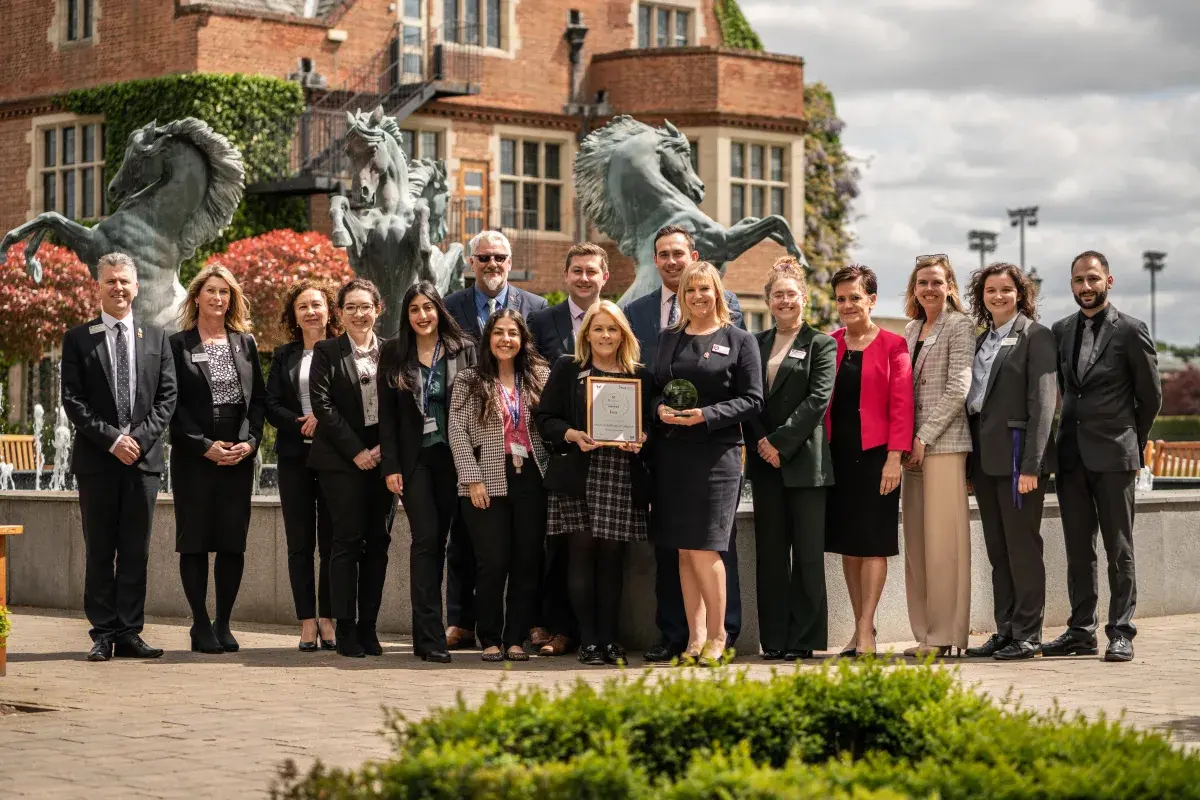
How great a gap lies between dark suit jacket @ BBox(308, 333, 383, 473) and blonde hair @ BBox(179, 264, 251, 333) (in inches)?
23.4

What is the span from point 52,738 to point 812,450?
4107 mm

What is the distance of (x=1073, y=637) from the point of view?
10.1 metres

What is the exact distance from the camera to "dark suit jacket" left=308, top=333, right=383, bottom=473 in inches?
397

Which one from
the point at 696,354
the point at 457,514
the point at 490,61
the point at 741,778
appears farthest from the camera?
the point at 490,61

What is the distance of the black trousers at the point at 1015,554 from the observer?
10.0 metres

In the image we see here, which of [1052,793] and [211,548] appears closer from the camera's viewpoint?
[1052,793]

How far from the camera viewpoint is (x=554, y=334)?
406 inches

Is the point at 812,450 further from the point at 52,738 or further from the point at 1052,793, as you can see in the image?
the point at 1052,793

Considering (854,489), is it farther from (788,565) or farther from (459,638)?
(459,638)

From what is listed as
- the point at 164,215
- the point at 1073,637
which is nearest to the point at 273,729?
the point at 1073,637

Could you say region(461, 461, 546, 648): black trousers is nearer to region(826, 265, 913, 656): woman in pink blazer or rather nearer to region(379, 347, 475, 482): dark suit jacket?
region(379, 347, 475, 482): dark suit jacket

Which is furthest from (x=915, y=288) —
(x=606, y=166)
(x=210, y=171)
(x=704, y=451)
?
(x=210, y=171)

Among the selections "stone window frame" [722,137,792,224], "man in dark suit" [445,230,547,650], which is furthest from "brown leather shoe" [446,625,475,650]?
"stone window frame" [722,137,792,224]

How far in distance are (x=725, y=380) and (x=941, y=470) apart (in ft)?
4.46
